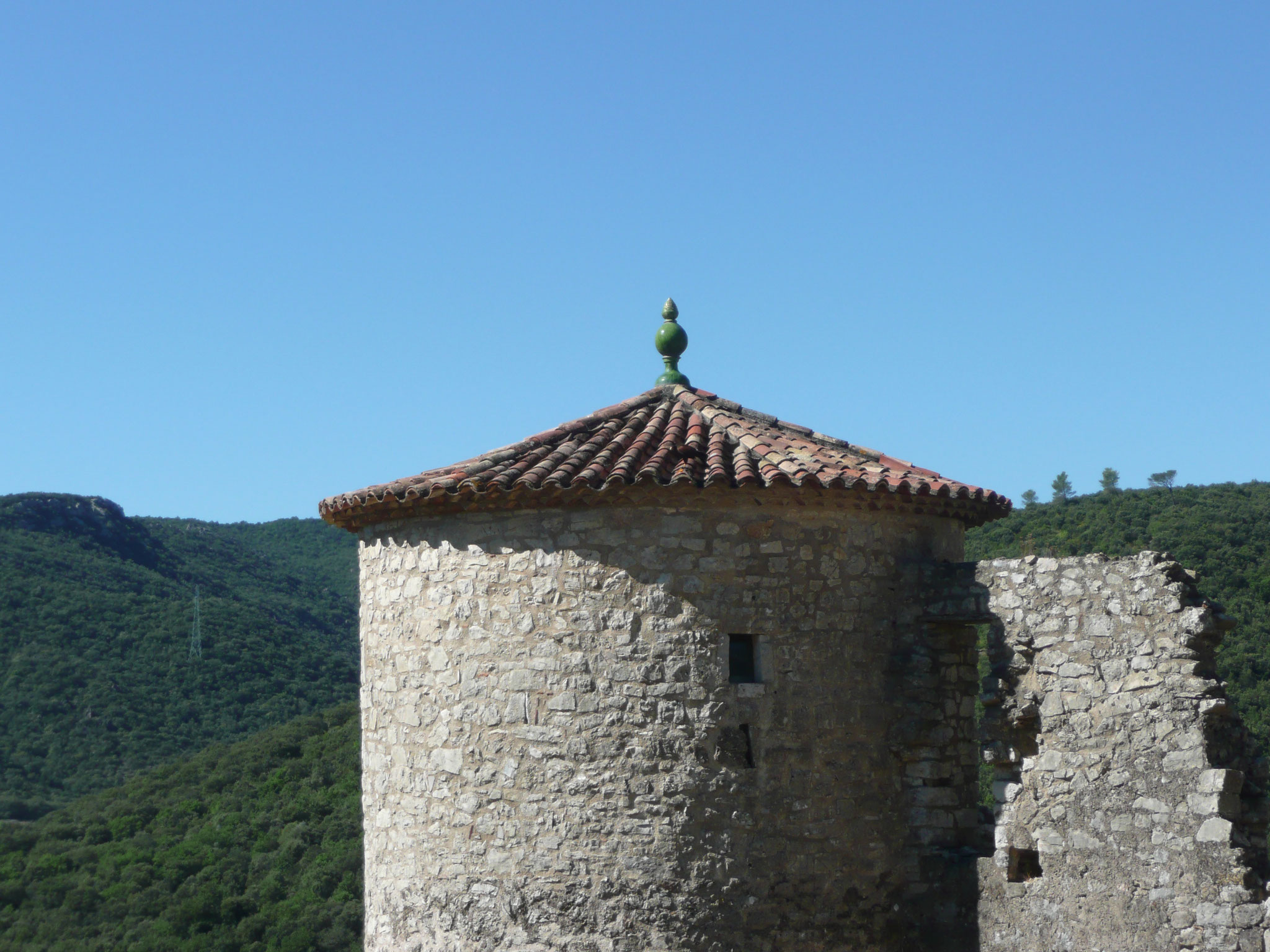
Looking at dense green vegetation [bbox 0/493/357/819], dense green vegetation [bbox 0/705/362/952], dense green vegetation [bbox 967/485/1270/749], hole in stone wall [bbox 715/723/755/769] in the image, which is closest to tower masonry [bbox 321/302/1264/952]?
hole in stone wall [bbox 715/723/755/769]

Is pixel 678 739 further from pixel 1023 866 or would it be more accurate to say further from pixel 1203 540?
pixel 1203 540

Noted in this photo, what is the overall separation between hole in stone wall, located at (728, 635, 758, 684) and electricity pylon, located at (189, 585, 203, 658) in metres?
31.1

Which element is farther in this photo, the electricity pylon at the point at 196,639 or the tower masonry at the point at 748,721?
the electricity pylon at the point at 196,639

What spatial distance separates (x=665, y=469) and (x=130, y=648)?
1255 inches

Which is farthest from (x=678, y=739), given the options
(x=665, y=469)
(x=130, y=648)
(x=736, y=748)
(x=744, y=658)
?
(x=130, y=648)

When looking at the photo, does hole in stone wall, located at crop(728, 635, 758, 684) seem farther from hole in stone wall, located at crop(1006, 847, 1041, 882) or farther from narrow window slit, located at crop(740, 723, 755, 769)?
hole in stone wall, located at crop(1006, 847, 1041, 882)

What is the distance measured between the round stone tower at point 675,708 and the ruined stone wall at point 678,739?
0.01 metres

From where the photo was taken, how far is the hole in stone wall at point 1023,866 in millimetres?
8078

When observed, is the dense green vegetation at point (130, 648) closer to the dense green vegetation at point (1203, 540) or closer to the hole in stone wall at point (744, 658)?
the dense green vegetation at point (1203, 540)

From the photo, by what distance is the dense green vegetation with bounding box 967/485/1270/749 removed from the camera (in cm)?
1811

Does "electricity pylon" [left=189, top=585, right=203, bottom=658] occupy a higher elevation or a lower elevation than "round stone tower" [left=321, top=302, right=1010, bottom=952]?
higher

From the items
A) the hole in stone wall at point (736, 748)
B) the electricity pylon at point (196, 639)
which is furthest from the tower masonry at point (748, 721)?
the electricity pylon at point (196, 639)

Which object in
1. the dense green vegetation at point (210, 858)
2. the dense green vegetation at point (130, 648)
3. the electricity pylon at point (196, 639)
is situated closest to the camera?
the dense green vegetation at point (210, 858)

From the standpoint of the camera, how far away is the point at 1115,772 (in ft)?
25.3
